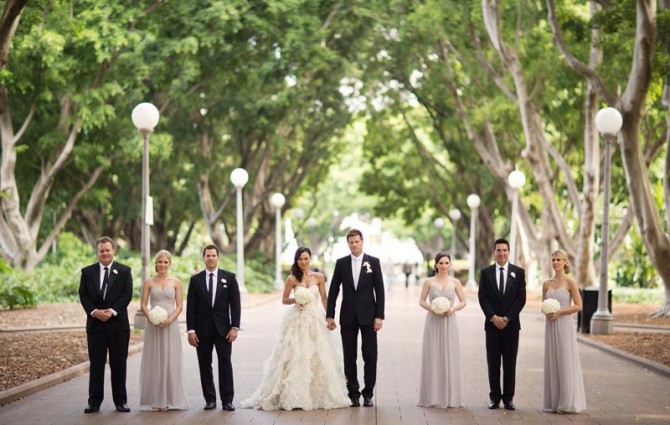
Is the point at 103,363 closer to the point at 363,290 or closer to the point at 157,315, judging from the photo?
the point at 157,315

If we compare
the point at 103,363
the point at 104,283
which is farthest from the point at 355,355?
the point at 104,283

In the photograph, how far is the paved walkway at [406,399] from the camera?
1164 cm

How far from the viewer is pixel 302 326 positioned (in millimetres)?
12672

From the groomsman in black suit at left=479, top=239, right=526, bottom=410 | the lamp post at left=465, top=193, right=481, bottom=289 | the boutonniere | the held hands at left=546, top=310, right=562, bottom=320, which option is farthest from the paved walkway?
the lamp post at left=465, top=193, right=481, bottom=289

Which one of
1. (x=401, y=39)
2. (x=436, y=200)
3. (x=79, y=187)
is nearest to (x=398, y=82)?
(x=401, y=39)

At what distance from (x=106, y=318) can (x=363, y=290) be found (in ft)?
8.71

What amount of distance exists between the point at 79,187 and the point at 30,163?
3.39 m

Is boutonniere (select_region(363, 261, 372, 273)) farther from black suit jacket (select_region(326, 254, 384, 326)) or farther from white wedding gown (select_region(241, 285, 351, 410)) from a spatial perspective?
white wedding gown (select_region(241, 285, 351, 410))

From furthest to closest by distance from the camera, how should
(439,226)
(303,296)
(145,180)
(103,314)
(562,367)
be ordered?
(439,226) < (145,180) < (303,296) < (562,367) < (103,314)

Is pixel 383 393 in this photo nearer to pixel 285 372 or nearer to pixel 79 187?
pixel 285 372

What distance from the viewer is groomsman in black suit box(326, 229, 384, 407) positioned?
12578 millimetres

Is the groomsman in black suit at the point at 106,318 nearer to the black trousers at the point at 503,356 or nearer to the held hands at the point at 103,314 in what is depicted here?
the held hands at the point at 103,314

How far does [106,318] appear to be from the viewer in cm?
1213

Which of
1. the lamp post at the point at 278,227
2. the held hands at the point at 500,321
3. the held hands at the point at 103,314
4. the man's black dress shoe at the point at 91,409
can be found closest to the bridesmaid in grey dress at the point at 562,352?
the held hands at the point at 500,321
